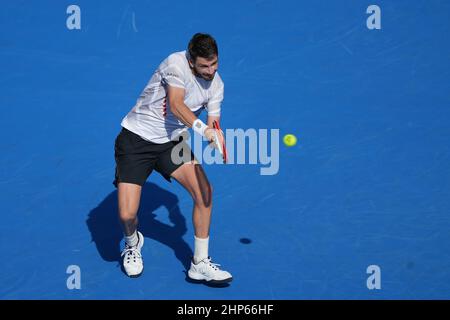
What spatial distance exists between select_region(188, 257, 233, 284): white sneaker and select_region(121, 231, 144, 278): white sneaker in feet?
1.46

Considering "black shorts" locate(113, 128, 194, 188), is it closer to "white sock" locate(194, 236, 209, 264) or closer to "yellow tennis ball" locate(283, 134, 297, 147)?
"white sock" locate(194, 236, 209, 264)

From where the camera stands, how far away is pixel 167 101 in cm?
561

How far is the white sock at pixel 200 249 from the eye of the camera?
5.84 m

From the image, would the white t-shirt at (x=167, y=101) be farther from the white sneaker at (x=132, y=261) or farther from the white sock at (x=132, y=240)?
the white sneaker at (x=132, y=261)

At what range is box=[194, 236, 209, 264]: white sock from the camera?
5.84 m

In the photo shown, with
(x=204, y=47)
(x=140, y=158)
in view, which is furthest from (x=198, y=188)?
(x=204, y=47)

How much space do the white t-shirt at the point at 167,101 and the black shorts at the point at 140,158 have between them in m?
0.06

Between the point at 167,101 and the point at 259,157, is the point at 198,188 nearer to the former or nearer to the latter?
the point at 167,101

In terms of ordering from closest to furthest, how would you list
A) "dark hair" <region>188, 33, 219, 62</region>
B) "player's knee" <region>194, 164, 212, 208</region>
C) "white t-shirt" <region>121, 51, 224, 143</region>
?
"dark hair" <region>188, 33, 219, 62</region>
"white t-shirt" <region>121, 51, 224, 143</region>
"player's knee" <region>194, 164, 212, 208</region>

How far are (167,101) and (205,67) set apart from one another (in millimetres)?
504

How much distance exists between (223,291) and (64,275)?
4.51 feet

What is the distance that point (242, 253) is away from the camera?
6.27m

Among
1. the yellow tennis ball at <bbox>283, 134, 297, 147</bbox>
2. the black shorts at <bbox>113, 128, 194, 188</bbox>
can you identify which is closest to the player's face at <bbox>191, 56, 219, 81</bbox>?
the black shorts at <bbox>113, 128, 194, 188</bbox>

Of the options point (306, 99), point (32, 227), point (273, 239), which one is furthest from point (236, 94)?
point (32, 227)
